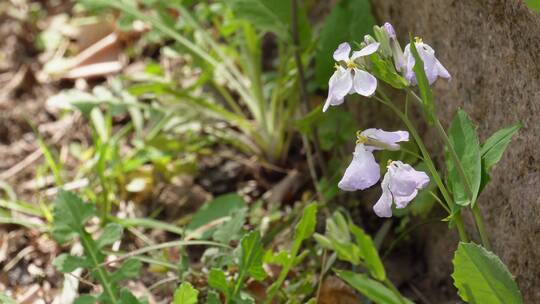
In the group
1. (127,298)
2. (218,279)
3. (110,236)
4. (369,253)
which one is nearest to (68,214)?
(110,236)

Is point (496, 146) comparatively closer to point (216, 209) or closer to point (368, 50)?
point (368, 50)

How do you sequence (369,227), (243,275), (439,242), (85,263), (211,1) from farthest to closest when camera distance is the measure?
(211,1) < (369,227) < (439,242) < (85,263) < (243,275)

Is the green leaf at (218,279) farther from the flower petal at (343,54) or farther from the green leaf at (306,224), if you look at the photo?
the flower petal at (343,54)

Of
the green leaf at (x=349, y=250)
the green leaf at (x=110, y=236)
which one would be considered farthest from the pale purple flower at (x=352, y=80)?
the green leaf at (x=110, y=236)

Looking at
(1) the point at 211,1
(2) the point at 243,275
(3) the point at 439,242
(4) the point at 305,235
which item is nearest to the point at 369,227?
(3) the point at 439,242

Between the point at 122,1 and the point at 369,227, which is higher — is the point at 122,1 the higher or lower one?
the higher one

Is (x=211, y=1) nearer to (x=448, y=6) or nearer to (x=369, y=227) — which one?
(x=369, y=227)
